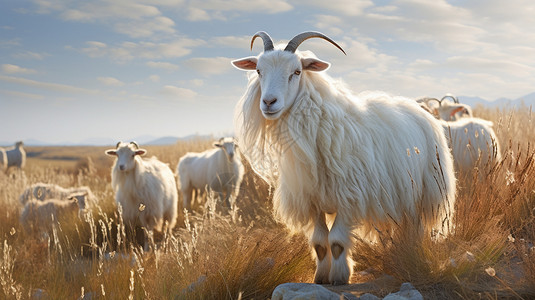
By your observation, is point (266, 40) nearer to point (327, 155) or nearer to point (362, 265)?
point (327, 155)

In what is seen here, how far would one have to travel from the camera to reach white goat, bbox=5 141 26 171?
23286 mm

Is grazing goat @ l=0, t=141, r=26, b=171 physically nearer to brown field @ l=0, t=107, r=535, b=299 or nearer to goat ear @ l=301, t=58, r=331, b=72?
brown field @ l=0, t=107, r=535, b=299

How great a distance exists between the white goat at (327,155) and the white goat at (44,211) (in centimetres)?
540

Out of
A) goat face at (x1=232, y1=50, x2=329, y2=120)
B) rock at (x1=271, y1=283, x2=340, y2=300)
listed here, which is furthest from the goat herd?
rock at (x1=271, y1=283, x2=340, y2=300)

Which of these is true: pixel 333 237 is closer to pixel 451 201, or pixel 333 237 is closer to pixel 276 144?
pixel 276 144

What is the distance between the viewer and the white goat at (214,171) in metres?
10.5

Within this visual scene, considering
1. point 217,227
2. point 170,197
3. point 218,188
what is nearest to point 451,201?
point 217,227

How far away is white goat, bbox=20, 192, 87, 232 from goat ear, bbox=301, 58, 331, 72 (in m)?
5.81

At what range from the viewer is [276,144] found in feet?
13.8

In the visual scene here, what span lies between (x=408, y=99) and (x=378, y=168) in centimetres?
132

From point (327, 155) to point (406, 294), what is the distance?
125cm

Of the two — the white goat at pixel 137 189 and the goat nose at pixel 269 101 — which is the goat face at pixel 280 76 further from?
the white goat at pixel 137 189

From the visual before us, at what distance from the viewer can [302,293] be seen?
3434 mm

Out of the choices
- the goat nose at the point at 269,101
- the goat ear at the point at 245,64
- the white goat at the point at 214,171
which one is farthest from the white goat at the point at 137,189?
the goat nose at the point at 269,101
